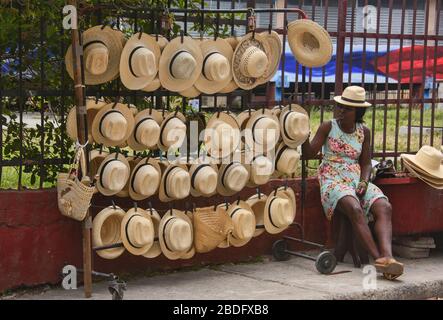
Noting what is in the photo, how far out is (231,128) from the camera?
6551 millimetres

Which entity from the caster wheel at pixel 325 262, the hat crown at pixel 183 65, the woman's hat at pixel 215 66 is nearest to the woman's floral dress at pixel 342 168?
→ the caster wheel at pixel 325 262

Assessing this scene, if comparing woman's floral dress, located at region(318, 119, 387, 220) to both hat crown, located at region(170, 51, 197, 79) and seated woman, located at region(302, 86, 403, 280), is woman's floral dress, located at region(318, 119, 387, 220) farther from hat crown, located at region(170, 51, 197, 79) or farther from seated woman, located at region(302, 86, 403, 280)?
hat crown, located at region(170, 51, 197, 79)

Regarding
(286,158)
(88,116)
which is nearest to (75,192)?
(88,116)

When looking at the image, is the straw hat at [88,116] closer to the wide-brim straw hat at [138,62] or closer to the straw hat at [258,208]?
the wide-brim straw hat at [138,62]

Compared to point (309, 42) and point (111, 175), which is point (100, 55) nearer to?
point (111, 175)

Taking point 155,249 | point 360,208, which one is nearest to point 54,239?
point 155,249

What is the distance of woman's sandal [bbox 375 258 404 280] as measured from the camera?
6.65 metres

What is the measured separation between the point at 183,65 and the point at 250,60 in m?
0.58

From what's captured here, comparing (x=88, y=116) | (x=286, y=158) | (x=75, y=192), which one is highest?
(x=88, y=116)

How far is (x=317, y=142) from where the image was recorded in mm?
7152

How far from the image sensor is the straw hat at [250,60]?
21.4ft

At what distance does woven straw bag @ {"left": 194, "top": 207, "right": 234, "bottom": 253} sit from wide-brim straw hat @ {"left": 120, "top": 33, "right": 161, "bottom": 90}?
1.04m
